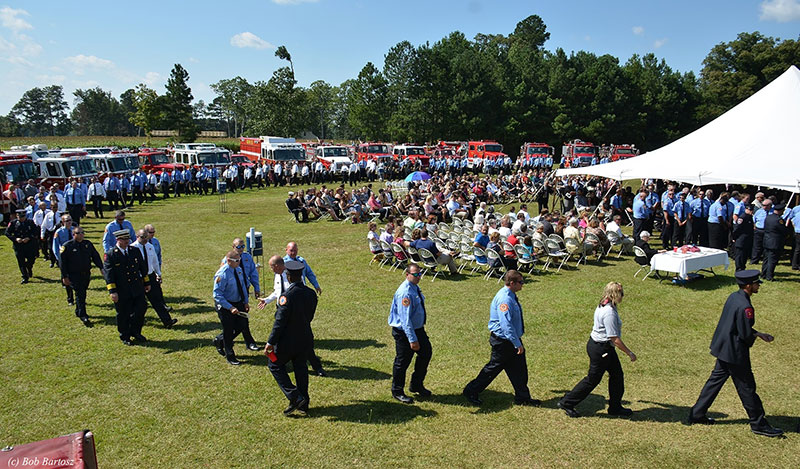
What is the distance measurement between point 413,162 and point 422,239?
75.7ft

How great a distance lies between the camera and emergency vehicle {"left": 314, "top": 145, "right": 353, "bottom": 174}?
33219 millimetres

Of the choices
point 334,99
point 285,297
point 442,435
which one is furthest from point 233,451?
point 334,99

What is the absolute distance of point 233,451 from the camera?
5.46 meters

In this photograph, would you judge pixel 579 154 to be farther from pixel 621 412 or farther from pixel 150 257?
pixel 621 412

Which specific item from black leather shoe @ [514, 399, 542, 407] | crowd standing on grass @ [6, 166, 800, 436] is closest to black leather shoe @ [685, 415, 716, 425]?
crowd standing on grass @ [6, 166, 800, 436]

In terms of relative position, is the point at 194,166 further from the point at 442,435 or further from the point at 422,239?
the point at 442,435

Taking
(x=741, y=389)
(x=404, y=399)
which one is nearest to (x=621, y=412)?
(x=741, y=389)

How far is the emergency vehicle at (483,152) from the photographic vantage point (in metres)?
37.1

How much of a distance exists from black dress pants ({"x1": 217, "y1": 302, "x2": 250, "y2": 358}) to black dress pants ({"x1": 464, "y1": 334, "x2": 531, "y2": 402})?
3.38 meters

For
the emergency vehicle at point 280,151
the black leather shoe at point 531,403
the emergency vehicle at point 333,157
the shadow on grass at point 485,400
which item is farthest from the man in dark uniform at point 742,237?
the emergency vehicle at point 280,151

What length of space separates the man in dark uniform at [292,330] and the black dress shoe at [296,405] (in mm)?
87

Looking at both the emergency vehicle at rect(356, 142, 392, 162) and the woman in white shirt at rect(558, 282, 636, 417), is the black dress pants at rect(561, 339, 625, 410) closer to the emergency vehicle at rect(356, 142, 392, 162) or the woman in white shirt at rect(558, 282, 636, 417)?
the woman in white shirt at rect(558, 282, 636, 417)

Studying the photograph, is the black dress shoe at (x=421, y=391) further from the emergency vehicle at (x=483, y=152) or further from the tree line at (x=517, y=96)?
the tree line at (x=517, y=96)

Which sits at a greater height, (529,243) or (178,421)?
(529,243)
